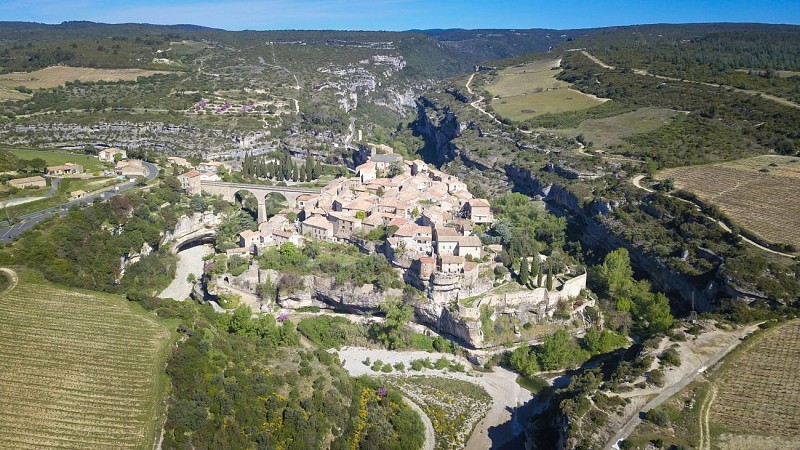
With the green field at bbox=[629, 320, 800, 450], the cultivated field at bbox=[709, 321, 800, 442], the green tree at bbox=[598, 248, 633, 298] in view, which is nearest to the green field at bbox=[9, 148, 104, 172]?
the green tree at bbox=[598, 248, 633, 298]

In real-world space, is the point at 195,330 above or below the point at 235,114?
below

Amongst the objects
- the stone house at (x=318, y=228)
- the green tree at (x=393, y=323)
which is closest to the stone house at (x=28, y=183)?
the stone house at (x=318, y=228)

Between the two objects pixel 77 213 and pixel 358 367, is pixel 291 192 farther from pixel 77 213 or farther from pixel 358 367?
pixel 358 367

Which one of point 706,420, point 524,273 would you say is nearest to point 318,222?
point 524,273

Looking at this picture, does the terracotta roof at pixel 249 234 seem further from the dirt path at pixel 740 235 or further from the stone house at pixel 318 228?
the dirt path at pixel 740 235

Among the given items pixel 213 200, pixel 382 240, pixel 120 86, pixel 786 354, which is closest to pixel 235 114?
pixel 120 86

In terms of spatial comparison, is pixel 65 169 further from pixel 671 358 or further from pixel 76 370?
pixel 671 358

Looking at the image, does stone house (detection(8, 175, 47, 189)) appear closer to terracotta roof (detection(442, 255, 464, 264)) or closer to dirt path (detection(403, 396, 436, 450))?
terracotta roof (detection(442, 255, 464, 264))
